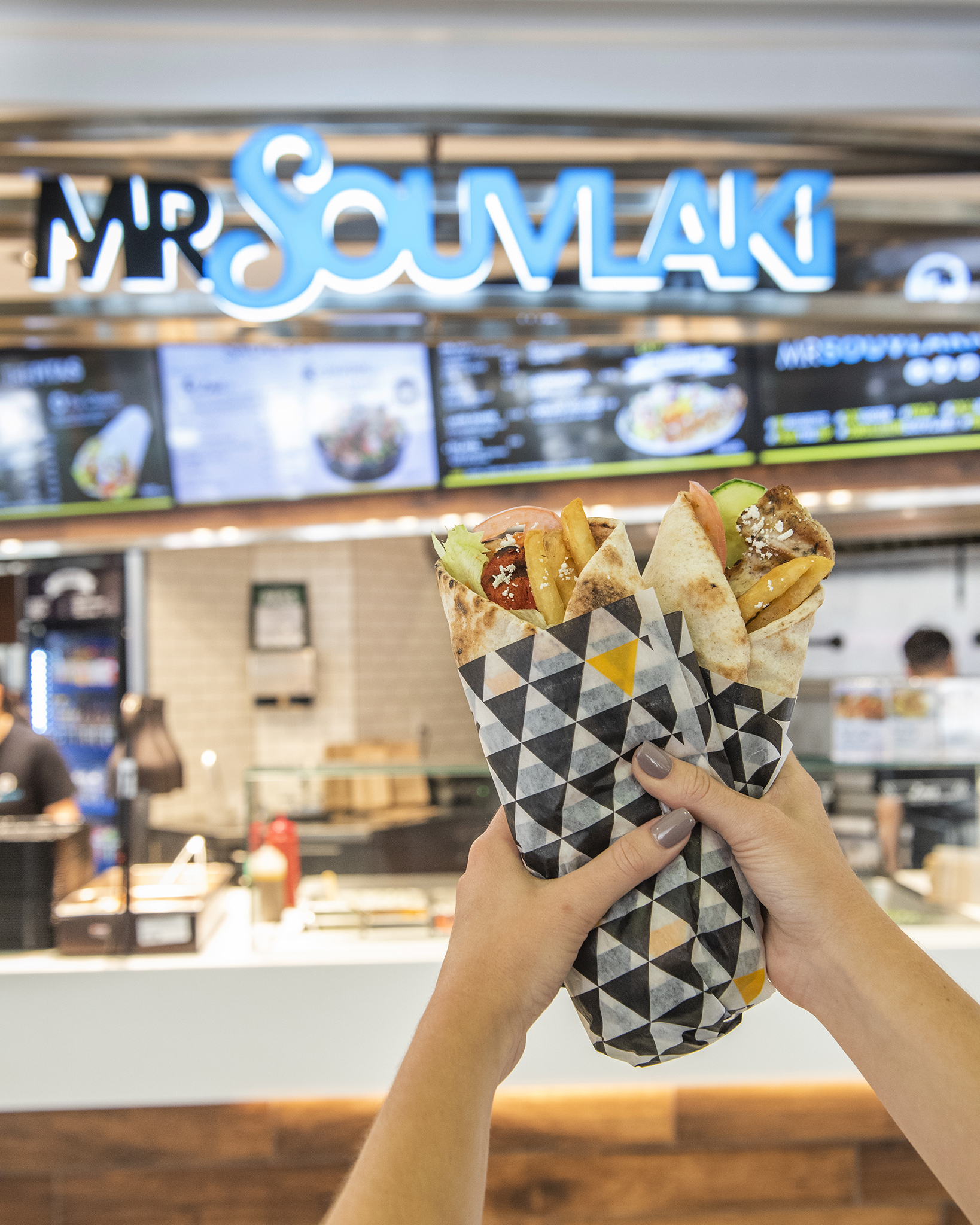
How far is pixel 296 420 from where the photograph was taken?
425 cm

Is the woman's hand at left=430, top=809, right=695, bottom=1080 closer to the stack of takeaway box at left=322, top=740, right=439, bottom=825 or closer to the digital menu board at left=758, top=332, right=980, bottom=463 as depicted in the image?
the stack of takeaway box at left=322, top=740, right=439, bottom=825

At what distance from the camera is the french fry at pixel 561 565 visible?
3.35 feet

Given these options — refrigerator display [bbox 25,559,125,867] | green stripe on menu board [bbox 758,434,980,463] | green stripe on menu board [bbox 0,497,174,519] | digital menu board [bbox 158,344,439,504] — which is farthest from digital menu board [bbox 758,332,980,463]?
refrigerator display [bbox 25,559,125,867]

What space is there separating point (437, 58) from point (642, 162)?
2.91 feet

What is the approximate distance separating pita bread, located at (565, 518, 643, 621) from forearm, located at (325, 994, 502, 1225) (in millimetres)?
465

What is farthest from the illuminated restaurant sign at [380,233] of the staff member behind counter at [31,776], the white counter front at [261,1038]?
the white counter front at [261,1038]

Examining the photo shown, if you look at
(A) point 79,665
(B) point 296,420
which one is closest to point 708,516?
(B) point 296,420

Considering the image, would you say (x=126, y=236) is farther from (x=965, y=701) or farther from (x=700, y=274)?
(x=965, y=701)

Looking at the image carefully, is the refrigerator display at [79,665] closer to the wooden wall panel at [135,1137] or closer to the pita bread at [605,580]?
the wooden wall panel at [135,1137]

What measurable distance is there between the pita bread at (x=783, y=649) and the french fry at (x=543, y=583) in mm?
237

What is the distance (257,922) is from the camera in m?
2.46

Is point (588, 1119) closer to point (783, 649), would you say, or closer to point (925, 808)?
point (925, 808)

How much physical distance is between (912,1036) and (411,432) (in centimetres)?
359

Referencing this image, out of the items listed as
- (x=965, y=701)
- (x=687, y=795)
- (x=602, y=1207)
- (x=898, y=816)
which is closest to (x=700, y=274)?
(x=965, y=701)
